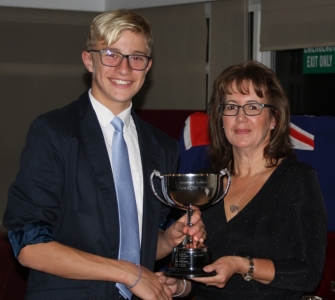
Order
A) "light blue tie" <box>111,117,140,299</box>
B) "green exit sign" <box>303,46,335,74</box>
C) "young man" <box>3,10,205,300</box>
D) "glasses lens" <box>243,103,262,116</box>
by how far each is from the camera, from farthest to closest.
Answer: "green exit sign" <box>303,46,335,74</box>, "glasses lens" <box>243,103,262,116</box>, "light blue tie" <box>111,117,140,299</box>, "young man" <box>3,10,205,300</box>

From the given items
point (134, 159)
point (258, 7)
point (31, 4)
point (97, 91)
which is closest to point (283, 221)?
point (134, 159)

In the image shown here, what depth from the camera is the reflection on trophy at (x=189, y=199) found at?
2051 mm

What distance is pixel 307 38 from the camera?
15.1 ft

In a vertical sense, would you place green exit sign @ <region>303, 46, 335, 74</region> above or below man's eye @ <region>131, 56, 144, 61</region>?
above

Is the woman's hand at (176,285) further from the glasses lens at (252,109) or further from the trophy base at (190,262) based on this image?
the glasses lens at (252,109)

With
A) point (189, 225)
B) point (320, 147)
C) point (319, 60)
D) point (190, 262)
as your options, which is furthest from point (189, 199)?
point (319, 60)

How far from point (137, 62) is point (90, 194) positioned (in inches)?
18.5

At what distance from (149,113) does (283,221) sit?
351 centimetres

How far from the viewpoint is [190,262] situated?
2.05 meters

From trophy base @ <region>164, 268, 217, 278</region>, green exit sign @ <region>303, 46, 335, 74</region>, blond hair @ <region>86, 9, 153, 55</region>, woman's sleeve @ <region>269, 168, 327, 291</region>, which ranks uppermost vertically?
green exit sign @ <region>303, 46, 335, 74</region>

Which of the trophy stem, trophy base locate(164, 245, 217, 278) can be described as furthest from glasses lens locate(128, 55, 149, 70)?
trophy base locate(164, 245, 217, 278)

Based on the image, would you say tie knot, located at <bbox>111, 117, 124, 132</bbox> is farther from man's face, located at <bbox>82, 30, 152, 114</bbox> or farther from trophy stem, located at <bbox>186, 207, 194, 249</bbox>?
trophy stem, located at <bbox>186, 207, 194, 249</bbox>

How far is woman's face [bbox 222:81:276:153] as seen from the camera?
2209mm

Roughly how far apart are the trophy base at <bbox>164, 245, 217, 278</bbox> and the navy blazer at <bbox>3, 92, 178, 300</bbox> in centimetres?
23
